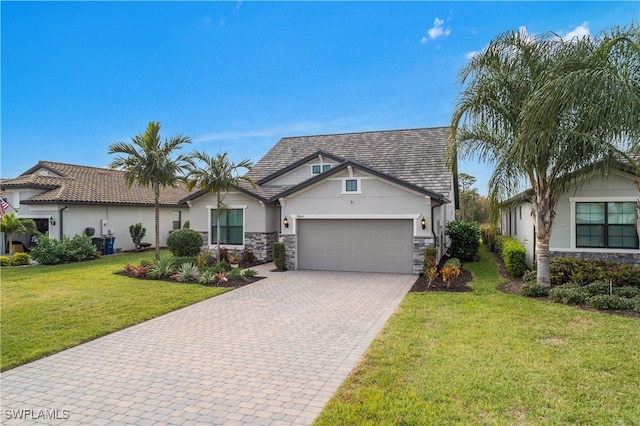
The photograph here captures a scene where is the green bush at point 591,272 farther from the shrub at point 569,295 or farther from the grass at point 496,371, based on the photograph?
the grass at point 496,371

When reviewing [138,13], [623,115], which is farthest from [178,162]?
[623,115]

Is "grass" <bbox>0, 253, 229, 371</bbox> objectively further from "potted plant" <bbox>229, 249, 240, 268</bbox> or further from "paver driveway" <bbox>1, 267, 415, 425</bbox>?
"potted plant" <bbox>229, 249, 240, 268</bbox>

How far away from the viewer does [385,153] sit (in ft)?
64.5

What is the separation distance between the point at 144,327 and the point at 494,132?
405 inches

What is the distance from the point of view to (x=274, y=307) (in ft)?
31.9

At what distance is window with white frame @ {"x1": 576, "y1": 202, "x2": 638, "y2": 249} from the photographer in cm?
1236

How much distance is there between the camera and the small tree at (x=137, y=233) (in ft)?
75.8

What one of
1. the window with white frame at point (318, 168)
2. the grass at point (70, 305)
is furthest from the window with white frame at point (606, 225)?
the grass at point (70, 305)

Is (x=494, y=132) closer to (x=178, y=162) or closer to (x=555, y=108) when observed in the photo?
(x=555, y=108)

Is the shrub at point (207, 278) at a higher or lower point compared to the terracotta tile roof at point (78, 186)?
lower

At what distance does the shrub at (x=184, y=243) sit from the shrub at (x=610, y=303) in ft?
48.1

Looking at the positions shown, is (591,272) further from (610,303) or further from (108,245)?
(108,245)

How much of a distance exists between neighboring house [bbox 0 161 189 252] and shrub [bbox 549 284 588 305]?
16.3 meters

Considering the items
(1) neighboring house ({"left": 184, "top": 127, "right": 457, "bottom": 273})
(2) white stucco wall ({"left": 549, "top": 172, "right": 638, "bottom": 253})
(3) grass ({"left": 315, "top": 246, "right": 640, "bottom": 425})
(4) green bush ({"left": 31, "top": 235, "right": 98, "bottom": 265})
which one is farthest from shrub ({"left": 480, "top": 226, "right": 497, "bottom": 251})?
(4) green bush ({"left": 31, "top": 235, "right": 98, "bottom": 265})
